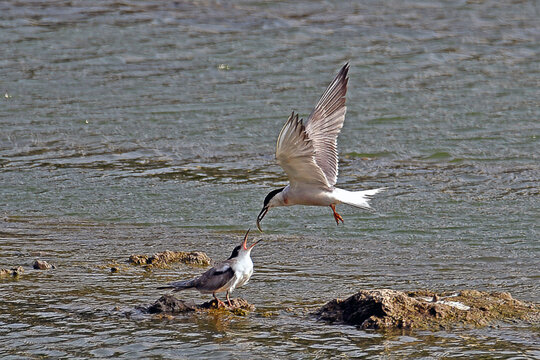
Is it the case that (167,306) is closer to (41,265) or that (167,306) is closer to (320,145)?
(41,265)

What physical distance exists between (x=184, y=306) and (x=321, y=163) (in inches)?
96.5

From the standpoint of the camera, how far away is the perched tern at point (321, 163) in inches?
342

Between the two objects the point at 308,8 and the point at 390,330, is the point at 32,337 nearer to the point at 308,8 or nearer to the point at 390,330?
the point at 390,330

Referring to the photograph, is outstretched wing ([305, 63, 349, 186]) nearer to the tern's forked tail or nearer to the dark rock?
the tern's forked tail

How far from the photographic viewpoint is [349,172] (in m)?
12.7

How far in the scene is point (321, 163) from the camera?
9469 mm

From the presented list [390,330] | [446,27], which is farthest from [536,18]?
[390,330]

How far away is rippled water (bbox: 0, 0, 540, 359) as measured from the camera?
7.41 metres

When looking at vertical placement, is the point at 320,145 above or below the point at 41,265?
above

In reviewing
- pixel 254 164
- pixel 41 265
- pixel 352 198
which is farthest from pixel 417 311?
pixel 254 164

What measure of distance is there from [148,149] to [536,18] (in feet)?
32.2

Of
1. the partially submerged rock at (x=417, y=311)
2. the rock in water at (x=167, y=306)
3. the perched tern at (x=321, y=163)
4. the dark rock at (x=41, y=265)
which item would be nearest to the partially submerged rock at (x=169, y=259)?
the dark rock at (x=41, y=265)

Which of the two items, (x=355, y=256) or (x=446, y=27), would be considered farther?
(x=446, y=27)

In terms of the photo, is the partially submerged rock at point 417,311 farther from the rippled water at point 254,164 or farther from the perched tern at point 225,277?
the perched tern at point 225,277
